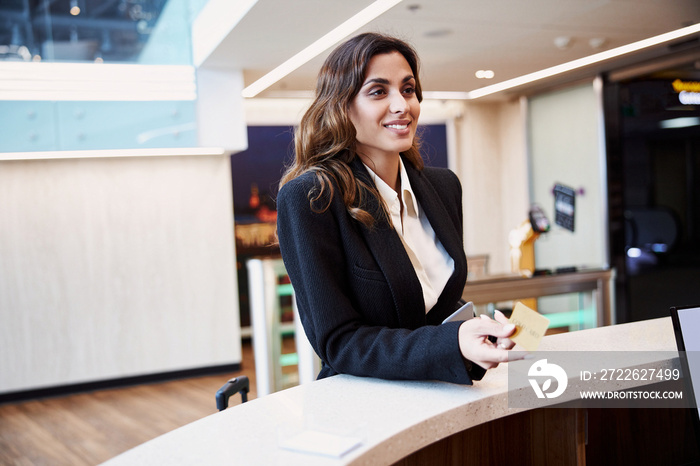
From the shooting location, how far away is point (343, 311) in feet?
4.00

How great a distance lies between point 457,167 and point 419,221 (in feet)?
20.8

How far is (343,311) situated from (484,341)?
0.90ft

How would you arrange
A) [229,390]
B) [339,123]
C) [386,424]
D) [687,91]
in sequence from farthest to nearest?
[687,91]
[229,390]
[339,123]
[386,424]

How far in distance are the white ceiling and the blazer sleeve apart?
73.9 inches

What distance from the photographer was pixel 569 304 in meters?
4.79

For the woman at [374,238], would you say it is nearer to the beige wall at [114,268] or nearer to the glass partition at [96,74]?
the glass partition at [96,74]

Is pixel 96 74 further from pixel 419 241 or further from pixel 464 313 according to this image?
pixel 464 313

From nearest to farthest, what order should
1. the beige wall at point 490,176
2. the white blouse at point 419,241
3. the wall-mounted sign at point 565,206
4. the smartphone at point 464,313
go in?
1. the smartphone at point 464,313
2. the white blouse at point 419,241
3. the wall-mounted sign at point 565,206
4. the beige wall at point 490,176

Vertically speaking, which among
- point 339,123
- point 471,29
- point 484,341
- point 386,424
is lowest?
point 386,424

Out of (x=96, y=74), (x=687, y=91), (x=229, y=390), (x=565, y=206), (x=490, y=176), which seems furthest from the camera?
(x=490, y=176)

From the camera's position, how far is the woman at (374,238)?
117cm

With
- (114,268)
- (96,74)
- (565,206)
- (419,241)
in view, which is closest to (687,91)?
(565,206)

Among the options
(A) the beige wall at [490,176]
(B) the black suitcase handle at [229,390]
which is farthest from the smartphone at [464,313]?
(A) the beige wall at [490,176]

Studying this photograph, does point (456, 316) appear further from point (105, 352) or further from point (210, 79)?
point (105, 352)
